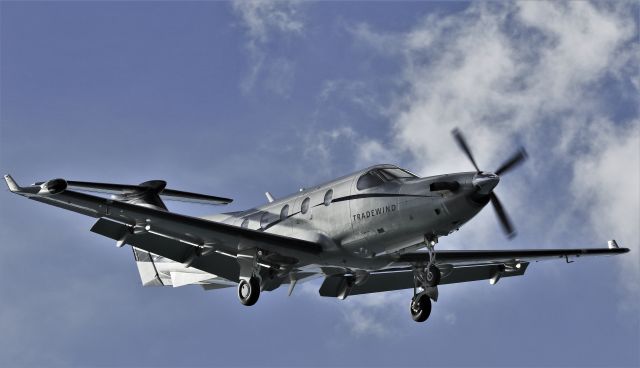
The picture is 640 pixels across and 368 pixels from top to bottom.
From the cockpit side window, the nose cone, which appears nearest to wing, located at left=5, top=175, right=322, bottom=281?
the cockpit side window

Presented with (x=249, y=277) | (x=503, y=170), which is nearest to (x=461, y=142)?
(x=503, y=170)

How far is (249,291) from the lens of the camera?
2858 cm

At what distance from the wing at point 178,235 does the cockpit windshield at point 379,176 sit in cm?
248

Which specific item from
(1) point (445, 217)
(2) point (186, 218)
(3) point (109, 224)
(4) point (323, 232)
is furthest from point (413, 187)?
(3) point (109, 224)

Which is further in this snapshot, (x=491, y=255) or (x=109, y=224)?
(x=491, y=255)

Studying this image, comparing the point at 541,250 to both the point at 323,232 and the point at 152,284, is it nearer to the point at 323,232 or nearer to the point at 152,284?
the point at 323,232

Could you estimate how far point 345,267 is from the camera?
2914 cm

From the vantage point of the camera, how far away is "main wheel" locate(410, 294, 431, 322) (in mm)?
28562

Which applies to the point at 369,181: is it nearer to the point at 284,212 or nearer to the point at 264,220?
the point at 284,212

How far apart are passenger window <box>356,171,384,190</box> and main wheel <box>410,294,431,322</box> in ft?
13.2

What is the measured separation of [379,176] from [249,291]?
5.56 metres

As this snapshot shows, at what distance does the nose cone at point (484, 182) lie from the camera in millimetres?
25266

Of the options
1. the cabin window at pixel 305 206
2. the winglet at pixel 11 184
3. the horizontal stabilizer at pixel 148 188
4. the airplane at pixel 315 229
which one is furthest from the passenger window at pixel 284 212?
the winglet at pixel 11 184

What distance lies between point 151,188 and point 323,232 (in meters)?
6.90
